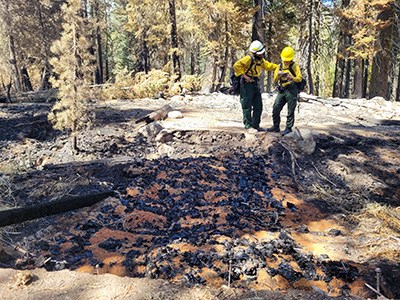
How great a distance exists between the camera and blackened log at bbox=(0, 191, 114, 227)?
170 inches

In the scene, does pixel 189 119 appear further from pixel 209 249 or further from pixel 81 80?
pixel 209 249

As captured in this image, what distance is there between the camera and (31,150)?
9.45 m

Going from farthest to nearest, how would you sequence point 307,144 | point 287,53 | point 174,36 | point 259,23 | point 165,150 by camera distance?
1. point 174,36
2. point 259,23
3. point 165,150
4. point 307,144
5. point 287,53

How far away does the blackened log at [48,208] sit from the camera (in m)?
4.31

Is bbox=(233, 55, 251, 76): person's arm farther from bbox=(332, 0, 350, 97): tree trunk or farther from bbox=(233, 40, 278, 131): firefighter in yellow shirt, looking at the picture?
bbox=(332, 0, 350, 97): tree trunk

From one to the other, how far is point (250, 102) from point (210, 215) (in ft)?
12.3

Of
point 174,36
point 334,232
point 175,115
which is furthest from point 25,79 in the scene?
point 334,232

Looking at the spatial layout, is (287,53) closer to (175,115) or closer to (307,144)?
(307,144)

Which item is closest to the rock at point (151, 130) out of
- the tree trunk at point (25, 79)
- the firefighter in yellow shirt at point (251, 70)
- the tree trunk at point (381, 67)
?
the firefighter in yellow shirt at point (251, 70)

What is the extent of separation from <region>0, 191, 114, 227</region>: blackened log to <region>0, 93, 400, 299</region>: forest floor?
92 mm

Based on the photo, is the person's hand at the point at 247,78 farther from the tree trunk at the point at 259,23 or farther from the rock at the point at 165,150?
the tree trunk at the point at 259,23

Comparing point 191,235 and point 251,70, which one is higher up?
point 251,70

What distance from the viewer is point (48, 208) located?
467 cm

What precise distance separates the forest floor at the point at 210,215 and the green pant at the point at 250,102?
1.15 ft
